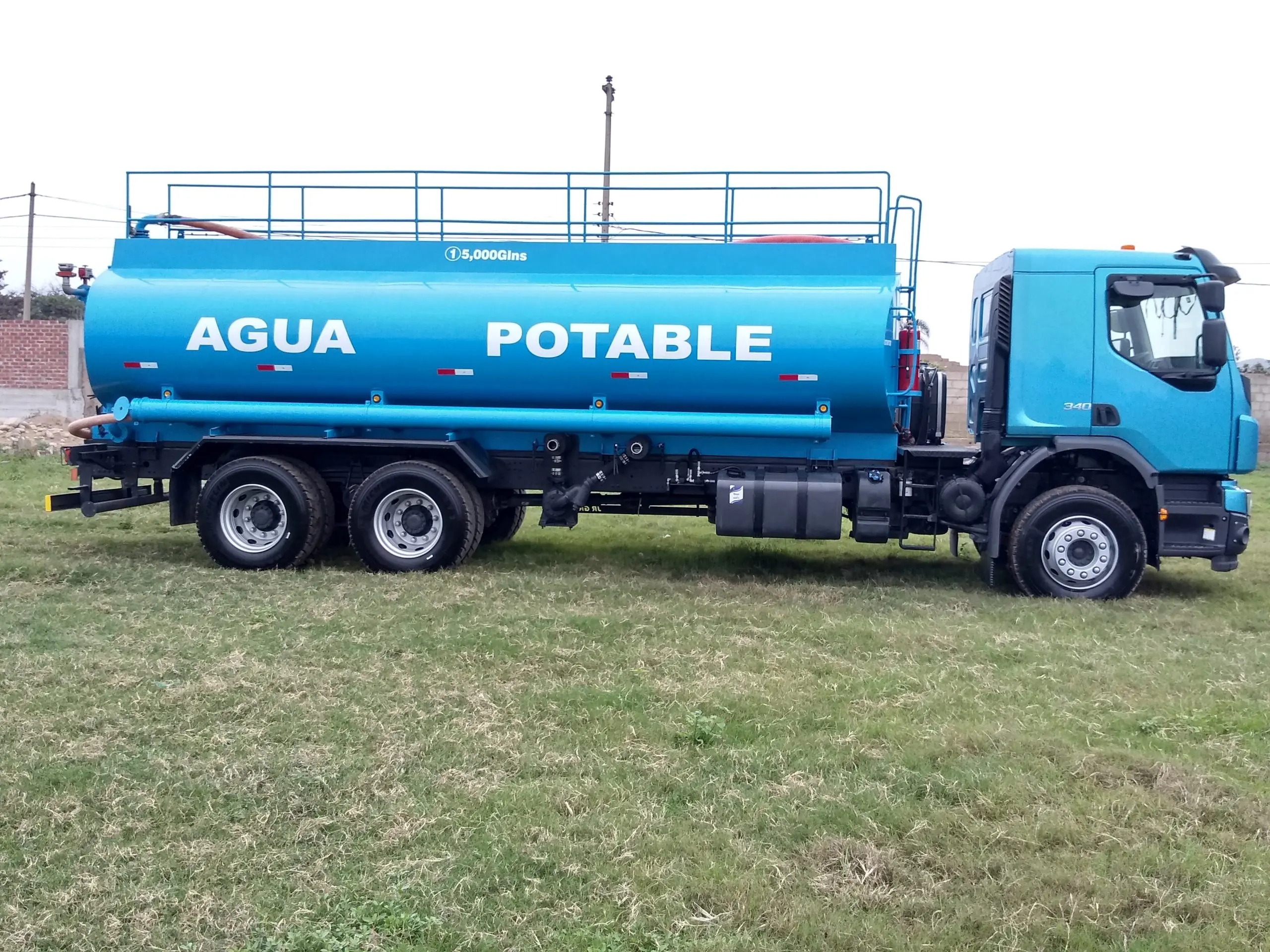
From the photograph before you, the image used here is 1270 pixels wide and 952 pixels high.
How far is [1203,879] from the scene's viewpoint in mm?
3719

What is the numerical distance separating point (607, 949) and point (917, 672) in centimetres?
348

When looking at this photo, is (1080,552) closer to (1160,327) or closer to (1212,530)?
(1212,530)

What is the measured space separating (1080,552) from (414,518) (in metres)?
5.85

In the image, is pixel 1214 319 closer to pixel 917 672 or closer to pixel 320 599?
pixel 917 672

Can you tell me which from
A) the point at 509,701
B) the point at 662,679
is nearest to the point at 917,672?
the point at 662,679

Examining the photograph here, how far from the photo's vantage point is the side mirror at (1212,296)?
8320 millimetres

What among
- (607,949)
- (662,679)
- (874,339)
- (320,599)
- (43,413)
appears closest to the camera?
(607,949)

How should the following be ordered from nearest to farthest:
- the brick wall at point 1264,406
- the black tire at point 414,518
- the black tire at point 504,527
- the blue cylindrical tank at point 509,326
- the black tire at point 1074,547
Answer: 1. the black tire at point 1074,547
2. the blue cylindrical tank at point 509,326
3. the black tire at point 414,518
4. the black tire at point 504,527
5. the brick wall at point 1264,406

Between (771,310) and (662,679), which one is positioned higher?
(771,310)

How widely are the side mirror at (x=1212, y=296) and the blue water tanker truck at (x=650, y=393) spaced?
13 cm

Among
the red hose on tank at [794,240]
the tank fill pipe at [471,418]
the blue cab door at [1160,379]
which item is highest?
the red hose on tank at [794,240]

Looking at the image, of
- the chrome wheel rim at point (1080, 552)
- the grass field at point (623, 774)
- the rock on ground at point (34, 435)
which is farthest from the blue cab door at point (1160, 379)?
the rock on ground at point (34, 435)

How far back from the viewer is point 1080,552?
8.80 meters

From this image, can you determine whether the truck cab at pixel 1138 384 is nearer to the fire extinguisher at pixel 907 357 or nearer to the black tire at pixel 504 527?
the fire extinguisher at pixel 907 357
